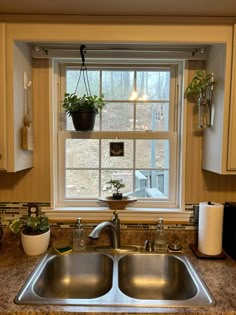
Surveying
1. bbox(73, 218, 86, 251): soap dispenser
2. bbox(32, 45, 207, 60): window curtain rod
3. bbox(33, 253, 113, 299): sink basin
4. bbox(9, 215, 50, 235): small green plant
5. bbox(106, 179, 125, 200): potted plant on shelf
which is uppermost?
bbox(32, 45, 207, 60): window curtain rod

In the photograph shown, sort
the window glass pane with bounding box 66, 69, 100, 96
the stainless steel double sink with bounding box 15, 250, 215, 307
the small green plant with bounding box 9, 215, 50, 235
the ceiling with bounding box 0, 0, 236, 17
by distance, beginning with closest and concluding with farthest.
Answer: the ceiling with bounding box 0, 0, 236, 17 < the stainless steel double sink with bounding box 15, 250, 215, 307 < the small green plant with bounding box 9, 215, 50, 235 < the window glass pane with bounding box 66, 69, 100, 96

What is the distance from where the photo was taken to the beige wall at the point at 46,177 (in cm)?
164

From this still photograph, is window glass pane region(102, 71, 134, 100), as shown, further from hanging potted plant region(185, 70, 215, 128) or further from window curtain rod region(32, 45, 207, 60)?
hanging potted plant region(185, 70, 215, 128)

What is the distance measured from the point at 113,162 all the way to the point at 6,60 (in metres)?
0.90

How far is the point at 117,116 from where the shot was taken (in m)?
1.78

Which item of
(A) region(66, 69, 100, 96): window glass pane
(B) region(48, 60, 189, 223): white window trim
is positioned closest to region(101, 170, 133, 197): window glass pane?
(B) region(48, 60, 189, 223): white window trim

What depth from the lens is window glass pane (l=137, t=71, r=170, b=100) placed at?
1.75 meters

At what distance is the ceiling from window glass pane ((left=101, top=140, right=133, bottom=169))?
80 cm

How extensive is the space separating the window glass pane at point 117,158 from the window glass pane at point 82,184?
0.38ft

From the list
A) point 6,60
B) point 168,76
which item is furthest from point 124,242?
point 6,60

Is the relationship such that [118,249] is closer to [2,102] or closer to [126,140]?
[126,140]

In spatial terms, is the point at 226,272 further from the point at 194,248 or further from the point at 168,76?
the point at 168,76

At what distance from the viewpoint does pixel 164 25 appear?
1355 mm

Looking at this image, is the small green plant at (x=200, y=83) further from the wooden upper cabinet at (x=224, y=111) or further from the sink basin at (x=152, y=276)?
the sink basin at (x=152, y=276)
